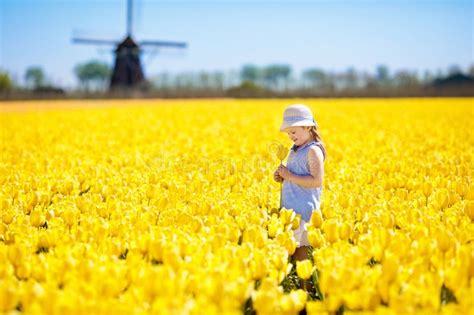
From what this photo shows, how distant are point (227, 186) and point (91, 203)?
1.63m

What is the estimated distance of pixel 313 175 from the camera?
14.0 feet

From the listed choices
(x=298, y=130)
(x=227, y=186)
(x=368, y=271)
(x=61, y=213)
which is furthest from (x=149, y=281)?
(x=227, y=186)

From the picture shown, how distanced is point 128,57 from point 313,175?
43327 millimetres

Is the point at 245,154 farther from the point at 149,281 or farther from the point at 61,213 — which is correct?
the point at 149,281

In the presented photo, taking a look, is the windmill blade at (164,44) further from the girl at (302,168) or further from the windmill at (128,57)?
the girl at (302,168)

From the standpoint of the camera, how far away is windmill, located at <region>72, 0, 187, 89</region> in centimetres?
4525

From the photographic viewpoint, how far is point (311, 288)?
343cm

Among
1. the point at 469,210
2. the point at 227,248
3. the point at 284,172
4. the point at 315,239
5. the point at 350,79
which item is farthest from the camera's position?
the point at 350,79

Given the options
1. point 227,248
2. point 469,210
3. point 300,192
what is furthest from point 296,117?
point 227,248

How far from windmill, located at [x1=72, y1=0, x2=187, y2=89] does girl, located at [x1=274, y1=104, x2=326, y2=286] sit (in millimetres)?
Result: 42581

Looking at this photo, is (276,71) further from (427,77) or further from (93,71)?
(427,77)

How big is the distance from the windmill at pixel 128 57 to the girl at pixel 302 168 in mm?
42581

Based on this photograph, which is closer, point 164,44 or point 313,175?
point 313,175

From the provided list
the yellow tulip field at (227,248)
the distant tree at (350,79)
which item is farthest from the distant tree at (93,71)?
the yellow tulip field at (227,248)
